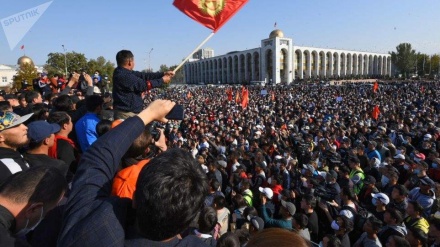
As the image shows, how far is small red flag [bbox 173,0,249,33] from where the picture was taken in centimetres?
436

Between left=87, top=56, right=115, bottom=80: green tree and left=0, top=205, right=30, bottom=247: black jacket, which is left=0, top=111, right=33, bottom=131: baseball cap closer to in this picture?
left=0, top=205, right=30, bottom=247: black jacket

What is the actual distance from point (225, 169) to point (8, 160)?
5.73m

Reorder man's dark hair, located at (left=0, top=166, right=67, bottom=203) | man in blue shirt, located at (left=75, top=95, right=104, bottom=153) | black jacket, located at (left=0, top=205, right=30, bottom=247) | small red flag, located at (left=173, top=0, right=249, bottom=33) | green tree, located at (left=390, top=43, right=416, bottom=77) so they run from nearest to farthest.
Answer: black jacket, located at (left=0, top=205, right=30, bottom=247) → man's dark hair, located at (left=0, top=166, right=67, bottom=203) → man in blue shirt, located at (left=75, top=95, right=104, bottom=153) → small red flag, located at (left=173, top=0, right=249, bottom=33) → green tree, located at (left=390, top=43, right=416, bottom=77)

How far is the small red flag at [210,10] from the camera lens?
171 inches

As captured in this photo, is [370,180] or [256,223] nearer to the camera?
[256,223]

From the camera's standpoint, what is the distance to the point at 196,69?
340ft

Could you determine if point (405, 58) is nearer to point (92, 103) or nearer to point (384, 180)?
point (384, 180)

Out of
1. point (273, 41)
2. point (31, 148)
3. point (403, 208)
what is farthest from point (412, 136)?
point (273, 41)

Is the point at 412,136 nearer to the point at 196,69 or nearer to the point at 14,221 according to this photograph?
the point at 14,221

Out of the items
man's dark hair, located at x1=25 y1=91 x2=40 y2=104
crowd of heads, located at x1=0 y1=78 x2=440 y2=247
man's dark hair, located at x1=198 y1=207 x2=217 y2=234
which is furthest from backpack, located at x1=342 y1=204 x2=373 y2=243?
man's dark hair, located at x1=25 y1=91 x2=40 y2=104

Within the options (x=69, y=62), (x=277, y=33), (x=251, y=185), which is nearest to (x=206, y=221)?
(x=251, y=185)

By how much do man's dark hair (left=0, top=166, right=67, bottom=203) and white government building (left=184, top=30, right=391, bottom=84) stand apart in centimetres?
6695

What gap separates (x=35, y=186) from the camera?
1.48 m

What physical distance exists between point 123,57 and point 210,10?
1.71 meters
